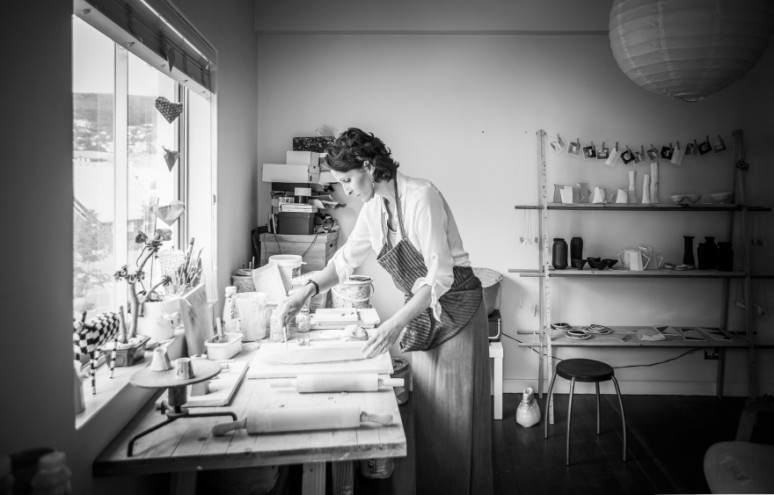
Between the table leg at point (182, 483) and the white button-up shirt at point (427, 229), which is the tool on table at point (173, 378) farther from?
the white button-up shirt at point (427, 229)

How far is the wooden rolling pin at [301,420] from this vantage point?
175 centimetres

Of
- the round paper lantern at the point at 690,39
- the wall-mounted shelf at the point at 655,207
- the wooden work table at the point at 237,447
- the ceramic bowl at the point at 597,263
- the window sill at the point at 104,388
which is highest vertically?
the round paper lantern at the point at 690,39

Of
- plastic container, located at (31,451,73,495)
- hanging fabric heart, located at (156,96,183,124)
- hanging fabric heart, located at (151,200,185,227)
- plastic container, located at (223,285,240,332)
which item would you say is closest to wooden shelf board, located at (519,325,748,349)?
plastic container, located at (223,285,240,332)

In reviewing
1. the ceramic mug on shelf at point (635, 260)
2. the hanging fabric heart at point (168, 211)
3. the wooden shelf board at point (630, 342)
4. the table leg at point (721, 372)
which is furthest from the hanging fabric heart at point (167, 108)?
the table leg at point (721, 372)

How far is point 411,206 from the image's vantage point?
238 centimetres

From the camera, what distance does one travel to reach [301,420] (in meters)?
1.77

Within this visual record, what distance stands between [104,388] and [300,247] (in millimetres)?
2162

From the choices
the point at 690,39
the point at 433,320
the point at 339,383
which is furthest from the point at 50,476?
the point at 690,39

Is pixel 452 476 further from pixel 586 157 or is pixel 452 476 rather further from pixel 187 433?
pixel 586 157

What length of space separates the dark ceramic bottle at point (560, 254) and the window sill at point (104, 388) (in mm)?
2933

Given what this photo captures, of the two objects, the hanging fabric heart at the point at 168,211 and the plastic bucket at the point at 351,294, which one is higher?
the hanging fabric heart at the point at 168,211

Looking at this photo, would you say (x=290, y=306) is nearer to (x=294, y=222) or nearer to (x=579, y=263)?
(x=294, y=222)

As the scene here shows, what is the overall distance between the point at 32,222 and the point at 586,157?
12.8 feet

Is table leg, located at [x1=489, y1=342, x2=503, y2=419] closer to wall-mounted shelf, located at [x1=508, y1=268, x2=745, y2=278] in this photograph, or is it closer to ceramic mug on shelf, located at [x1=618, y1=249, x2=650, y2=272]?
wall-mounted shelf, located at [x1=508, y1=268, x2=745, y2=278]
